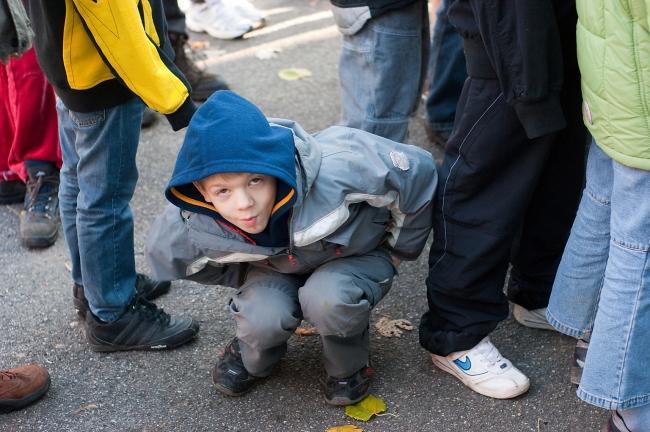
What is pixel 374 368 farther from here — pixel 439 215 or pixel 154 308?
pixel 154 308

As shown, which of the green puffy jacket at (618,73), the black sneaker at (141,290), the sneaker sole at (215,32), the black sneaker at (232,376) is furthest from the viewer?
the sneaker sole at (215,32)

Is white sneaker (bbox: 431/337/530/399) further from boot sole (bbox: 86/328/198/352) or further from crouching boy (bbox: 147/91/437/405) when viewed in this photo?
boot sole (bbox: 86/328/198/352)

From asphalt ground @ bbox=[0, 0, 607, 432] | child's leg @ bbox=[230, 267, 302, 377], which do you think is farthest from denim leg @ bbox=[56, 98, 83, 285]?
child's leg @ bbox=[230, 267, 302, 377]

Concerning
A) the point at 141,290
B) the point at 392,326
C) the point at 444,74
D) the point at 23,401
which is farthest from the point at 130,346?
the point at 444,74

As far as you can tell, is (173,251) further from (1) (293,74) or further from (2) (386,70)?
(1) (293,74)

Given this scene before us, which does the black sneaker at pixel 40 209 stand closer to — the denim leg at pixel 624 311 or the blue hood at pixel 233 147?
the blue hood at pixel 233 147

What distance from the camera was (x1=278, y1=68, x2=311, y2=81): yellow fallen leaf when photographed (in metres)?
5.23

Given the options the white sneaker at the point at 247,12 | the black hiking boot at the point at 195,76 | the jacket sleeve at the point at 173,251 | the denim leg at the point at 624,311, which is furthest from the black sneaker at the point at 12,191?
the denim leg at the point at 624,311

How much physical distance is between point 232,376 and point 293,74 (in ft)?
9.08

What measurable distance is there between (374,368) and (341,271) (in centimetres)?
44

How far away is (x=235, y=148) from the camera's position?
7.89ft

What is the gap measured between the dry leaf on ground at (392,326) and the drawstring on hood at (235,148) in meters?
0.78

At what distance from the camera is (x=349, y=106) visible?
3539 mm

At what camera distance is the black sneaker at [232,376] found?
285cm
